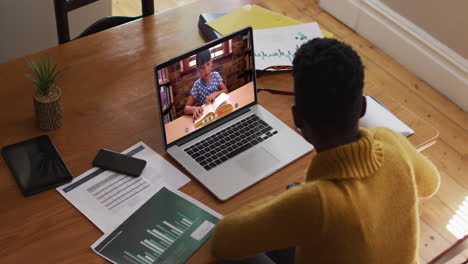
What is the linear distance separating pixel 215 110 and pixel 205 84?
0.10 metres

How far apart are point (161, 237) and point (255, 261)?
0.87ft

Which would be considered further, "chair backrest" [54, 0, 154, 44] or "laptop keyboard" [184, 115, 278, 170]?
"chair backrest" [54, 0, 154, 44]

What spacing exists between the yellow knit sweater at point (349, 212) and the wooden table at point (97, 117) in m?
0.26

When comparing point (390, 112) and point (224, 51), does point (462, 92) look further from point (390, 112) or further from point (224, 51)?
point (224, 51)

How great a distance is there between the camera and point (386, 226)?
45.8 inches

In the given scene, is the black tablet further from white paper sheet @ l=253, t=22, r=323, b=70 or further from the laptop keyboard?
white paper sheet @ l=253, t=22, r=323, b=70

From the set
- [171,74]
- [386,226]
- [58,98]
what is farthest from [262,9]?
[386,226]

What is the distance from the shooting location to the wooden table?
1.38m

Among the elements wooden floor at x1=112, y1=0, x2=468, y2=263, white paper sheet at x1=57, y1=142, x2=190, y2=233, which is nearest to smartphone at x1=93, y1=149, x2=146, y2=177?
white paper sheet at x1=57, y1=142, x2=190, y2=233

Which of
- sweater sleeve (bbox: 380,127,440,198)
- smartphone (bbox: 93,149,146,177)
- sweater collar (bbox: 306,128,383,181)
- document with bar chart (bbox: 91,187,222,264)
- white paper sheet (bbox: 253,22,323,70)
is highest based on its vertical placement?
sweater collar (bbox: 306,128,383,181)

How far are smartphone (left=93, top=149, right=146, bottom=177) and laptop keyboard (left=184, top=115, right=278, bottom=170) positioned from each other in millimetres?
147

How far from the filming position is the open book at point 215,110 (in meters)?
1.63

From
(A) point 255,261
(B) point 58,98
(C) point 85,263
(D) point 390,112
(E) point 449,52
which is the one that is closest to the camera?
(C) point 85,263

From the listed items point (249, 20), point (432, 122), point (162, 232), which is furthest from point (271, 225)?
point (432, 122)
